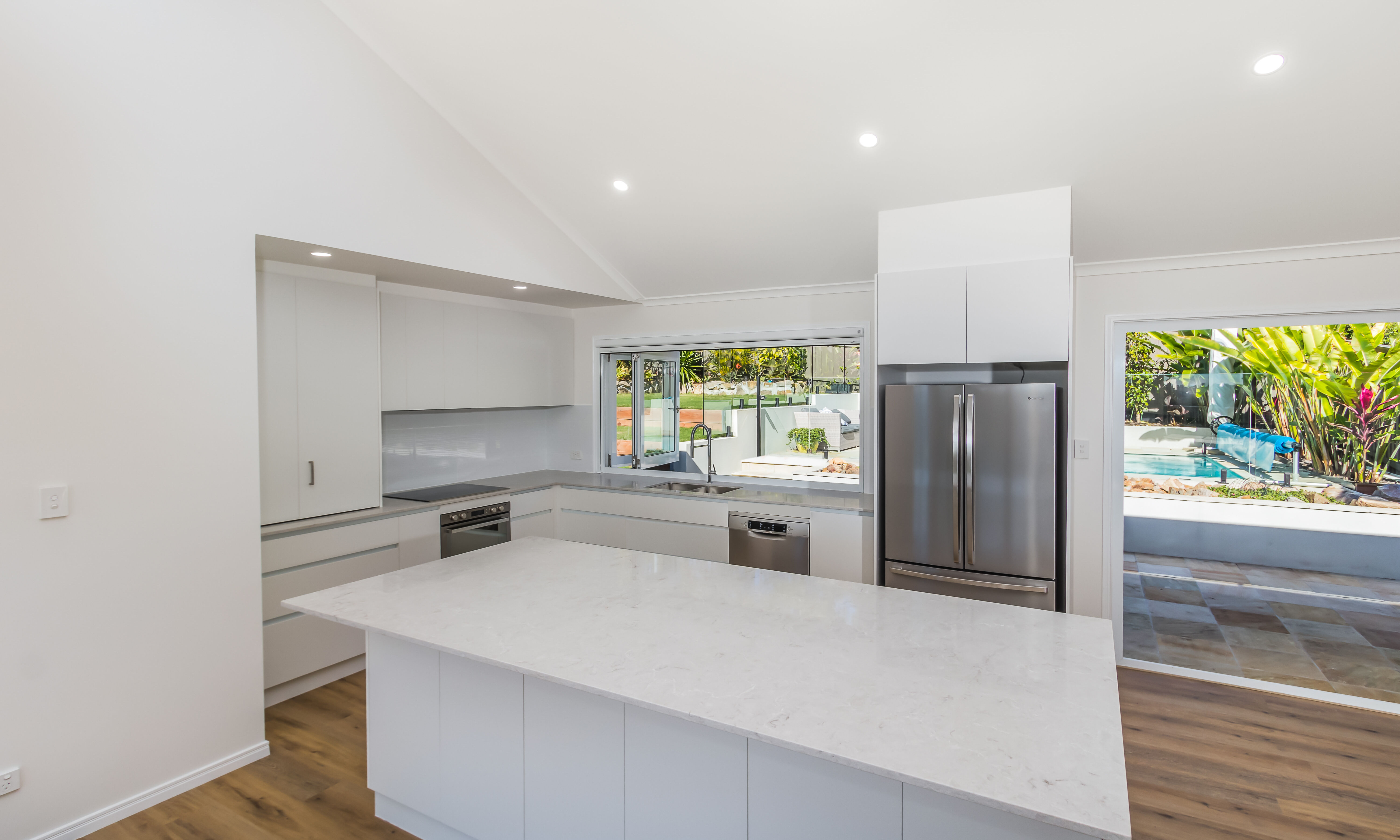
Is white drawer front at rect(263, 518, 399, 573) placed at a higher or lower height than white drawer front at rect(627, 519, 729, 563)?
higher

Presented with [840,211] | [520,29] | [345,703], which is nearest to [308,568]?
[345,703]

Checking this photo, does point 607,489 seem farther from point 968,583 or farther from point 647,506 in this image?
point 968,583

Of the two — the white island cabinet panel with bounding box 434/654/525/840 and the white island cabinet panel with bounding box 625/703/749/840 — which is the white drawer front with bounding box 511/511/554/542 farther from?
the white island cabinet panel with bounding box 625/703/749/840

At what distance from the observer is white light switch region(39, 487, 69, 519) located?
217cm

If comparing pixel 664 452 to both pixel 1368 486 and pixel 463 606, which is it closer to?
pixel 463 606

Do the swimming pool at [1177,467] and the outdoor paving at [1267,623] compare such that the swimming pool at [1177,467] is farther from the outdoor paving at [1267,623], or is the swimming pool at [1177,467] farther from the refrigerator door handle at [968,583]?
the refrigerator door handle at [968,583]

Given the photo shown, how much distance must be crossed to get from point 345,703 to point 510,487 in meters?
1.61

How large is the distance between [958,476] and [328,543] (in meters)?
3.07

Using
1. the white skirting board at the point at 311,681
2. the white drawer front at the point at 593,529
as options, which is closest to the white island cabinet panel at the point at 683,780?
the white skirting board at the point at 311,681

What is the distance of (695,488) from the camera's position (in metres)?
4.59

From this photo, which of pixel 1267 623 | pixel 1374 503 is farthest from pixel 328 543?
pixel 1374 503

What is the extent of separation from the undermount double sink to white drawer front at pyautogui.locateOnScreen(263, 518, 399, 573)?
1.65 meters

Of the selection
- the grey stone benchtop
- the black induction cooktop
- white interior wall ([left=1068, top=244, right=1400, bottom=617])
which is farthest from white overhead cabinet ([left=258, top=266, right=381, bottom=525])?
white interior wall ([left=1068, top=244, right=1400, bottom=617])

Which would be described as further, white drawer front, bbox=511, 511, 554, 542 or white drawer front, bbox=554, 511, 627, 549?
white drawer front, bbox=554, 511, 627, 549
